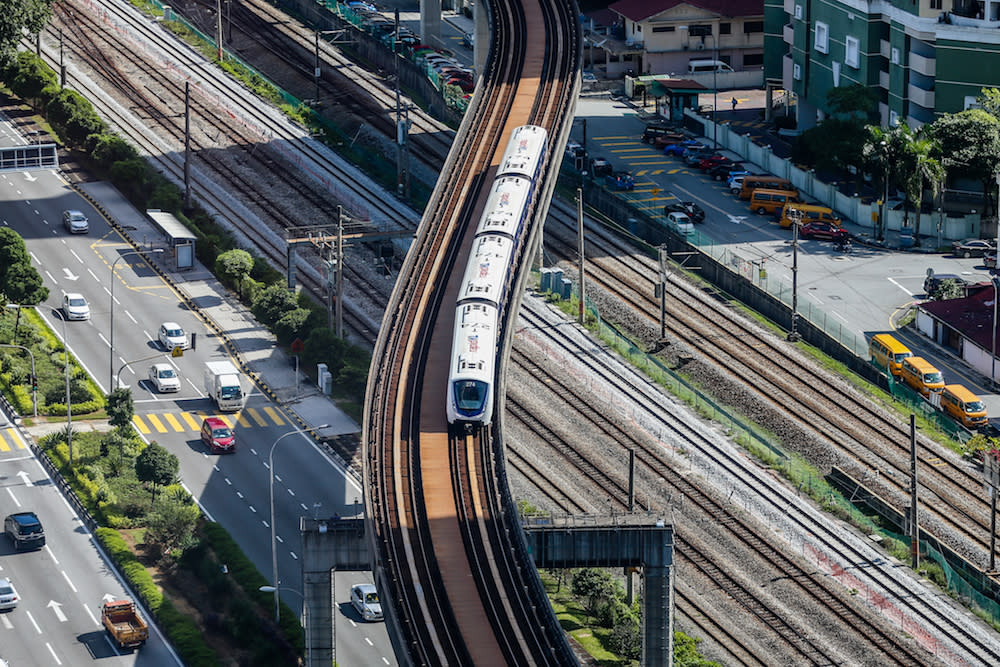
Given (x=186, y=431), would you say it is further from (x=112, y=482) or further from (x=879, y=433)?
(x=879, y=433)

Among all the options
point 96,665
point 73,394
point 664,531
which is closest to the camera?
point 664,531

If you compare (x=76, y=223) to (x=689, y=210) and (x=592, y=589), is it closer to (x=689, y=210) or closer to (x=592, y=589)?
(x=689, y=210)

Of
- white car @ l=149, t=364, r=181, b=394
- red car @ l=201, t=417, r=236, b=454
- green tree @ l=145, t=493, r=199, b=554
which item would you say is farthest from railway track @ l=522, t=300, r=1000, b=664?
green tree @ l=145, t=493, r=199, b=554

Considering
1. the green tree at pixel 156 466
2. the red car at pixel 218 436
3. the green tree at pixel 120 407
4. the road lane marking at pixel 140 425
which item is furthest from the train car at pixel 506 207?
the road lane marking at pixel 140 425

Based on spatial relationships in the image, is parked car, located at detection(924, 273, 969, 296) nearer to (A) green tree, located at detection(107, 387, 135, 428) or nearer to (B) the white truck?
(B) the white truck

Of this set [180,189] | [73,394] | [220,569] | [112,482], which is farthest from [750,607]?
[180,189]

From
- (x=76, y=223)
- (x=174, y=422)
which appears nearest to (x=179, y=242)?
(x=76, y=223)
